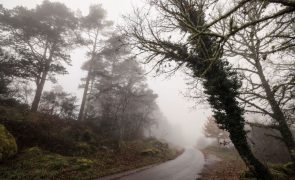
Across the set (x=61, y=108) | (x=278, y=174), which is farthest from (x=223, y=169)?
(x=61, y=108)

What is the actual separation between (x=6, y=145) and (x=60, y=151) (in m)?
3.45

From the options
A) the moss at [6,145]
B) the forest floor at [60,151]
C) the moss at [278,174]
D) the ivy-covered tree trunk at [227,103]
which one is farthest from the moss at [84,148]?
the moss at [278,174]

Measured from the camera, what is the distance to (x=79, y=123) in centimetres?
1878

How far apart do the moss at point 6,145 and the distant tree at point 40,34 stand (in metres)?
7.38

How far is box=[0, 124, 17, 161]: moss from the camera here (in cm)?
1067

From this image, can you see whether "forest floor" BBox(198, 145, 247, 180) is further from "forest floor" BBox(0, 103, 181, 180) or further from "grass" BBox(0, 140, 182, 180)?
"grass" BBox(0, 140, 182, 180)

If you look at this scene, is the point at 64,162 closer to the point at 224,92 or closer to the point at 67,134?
the point at 67,134

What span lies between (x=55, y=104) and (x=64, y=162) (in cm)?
949

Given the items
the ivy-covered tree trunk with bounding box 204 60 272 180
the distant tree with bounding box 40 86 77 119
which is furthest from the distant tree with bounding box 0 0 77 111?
the ivy-covered tree trunk with bounding box 204 60 272 180

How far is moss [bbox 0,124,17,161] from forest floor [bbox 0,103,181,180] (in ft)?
0.98

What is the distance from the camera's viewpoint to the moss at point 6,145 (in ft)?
35.0

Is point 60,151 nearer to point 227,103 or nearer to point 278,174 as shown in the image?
point 227,103

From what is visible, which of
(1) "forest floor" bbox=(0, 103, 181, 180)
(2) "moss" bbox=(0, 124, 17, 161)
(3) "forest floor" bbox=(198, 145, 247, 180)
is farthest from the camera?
(3) "forest floor" bbox=(198, 145, 247, 180)

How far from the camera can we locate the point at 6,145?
11000 millimetres
